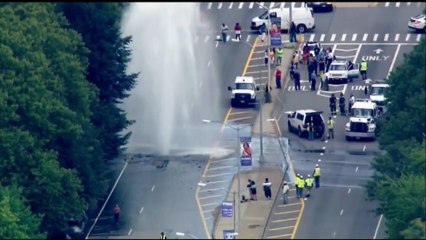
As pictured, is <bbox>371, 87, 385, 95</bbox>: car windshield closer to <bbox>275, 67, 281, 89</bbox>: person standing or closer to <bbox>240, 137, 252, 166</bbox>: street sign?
<bbox>275, 67, 281, 89</bbox>: person standing

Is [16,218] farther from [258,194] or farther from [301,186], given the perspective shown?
[301,186]

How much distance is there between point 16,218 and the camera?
15388 centimetres

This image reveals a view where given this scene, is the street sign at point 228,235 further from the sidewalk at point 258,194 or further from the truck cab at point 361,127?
the truck cab at point 361,127

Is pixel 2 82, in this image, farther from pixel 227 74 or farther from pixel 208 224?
pixel 227 74

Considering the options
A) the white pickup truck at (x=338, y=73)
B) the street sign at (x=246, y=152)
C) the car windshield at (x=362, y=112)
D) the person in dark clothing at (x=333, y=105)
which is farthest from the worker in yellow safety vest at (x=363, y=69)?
the street sign at (x=246, y=152)

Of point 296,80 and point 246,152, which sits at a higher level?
point 296,80

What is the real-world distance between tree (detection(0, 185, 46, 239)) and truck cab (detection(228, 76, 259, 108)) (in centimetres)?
3076

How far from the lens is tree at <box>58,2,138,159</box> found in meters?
177

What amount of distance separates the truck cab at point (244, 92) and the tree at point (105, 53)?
10514 millimetres

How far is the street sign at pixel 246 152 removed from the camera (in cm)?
16762

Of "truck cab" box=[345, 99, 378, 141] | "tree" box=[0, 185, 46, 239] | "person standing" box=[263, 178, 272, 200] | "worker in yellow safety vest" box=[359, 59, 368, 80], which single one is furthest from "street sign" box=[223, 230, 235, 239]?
"worker in yellow safety vest" box=[359, 59, 368, 80]

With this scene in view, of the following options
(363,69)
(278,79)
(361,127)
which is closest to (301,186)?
(361,127)

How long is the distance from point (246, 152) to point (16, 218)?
19.9 metres

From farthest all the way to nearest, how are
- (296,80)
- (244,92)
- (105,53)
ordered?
1. (296,80)
2. (244,92)
3. (105,53)
